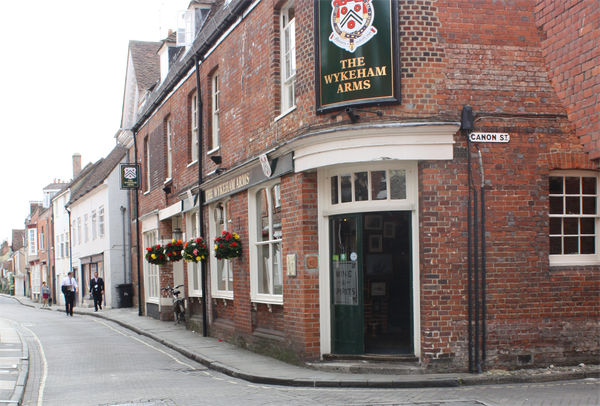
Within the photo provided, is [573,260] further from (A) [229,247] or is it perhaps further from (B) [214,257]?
(B) [214,257]

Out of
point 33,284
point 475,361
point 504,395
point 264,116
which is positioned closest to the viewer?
point 504,395

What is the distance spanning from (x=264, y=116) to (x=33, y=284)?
60465 mm

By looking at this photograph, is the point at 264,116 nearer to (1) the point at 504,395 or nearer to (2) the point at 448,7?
(2) the point at 448,7

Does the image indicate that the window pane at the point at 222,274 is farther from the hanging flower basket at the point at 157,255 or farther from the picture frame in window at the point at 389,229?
the picture frame in window at the point at 389,229

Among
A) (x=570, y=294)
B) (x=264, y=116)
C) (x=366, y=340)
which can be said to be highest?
(x=264, y=116)

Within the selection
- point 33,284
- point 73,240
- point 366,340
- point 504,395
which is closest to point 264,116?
point 366,340

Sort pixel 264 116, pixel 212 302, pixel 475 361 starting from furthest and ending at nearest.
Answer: pixel 212 302
pixel 264 116
pixel 475 361

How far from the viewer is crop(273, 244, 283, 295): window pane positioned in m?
13.4

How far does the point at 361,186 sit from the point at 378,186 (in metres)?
0.32

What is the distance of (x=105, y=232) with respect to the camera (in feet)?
116

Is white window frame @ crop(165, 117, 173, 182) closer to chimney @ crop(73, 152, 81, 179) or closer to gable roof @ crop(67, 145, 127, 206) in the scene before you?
gable roof @ crop(67, 145, 127, 206)

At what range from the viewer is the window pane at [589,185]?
11.3m

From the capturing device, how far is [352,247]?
1159cm

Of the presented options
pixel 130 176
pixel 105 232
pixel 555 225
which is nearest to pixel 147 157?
pixel 130 176
